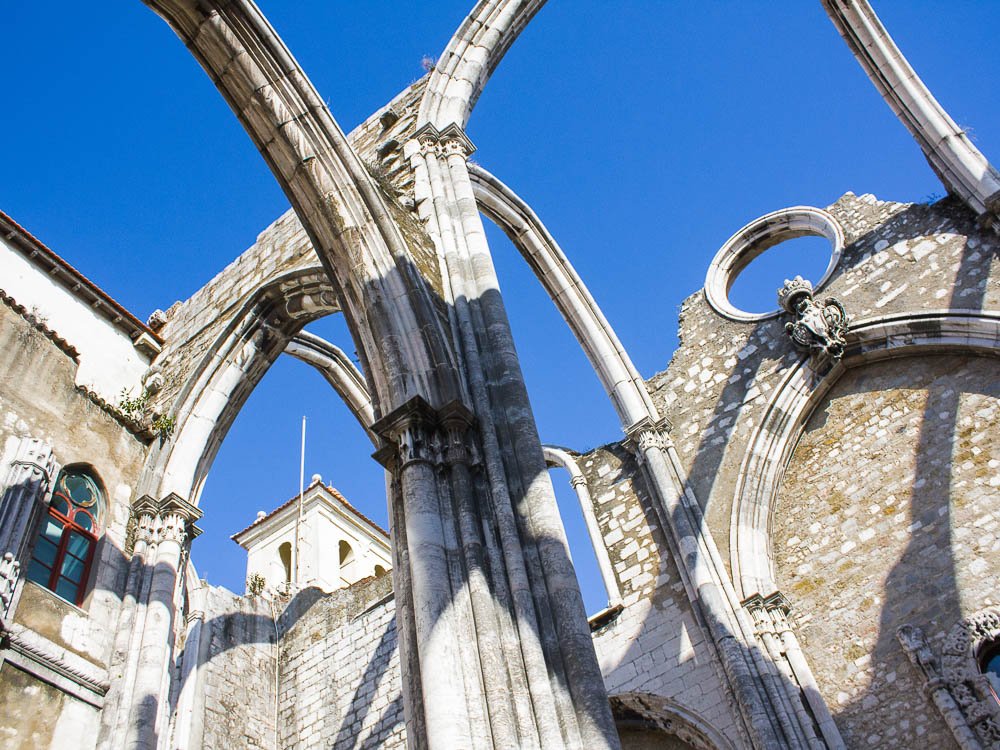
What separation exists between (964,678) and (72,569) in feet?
21.1

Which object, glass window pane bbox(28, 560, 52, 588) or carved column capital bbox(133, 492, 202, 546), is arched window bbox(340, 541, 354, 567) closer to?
carved column capital bbox(133, 492, 202, 546)

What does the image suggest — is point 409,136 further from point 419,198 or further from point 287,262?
point 287,262

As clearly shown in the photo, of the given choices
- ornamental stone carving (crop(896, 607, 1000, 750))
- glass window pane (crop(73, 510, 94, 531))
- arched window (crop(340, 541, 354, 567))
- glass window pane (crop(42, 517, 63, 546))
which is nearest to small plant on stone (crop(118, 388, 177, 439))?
glass window pane (crop(73, 510, 94, 531))

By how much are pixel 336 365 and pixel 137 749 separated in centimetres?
486

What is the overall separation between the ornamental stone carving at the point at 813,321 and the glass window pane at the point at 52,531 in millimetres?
6426

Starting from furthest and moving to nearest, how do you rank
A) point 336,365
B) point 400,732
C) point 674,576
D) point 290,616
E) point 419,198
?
point 290,616
point 336,365
point 400,732
point 674,576
point 419,198

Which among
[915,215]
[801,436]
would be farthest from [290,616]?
[915,215]

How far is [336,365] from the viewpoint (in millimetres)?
9992

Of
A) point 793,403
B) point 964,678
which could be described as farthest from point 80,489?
point 964,678

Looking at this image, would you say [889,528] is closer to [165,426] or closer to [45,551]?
[165,426]

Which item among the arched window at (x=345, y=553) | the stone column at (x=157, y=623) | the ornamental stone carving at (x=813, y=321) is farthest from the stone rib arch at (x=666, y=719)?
the arched window at (x=345, y=553)

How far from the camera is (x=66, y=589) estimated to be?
6.56 m

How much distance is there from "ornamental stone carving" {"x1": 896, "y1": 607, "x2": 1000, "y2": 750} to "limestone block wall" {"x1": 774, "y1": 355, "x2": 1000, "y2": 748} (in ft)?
0.36

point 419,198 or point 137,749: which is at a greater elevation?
point 419,198
